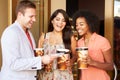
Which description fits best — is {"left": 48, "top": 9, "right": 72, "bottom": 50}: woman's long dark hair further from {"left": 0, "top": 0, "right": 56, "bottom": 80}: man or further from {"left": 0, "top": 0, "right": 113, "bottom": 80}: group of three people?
{"left": 0, "top": 0, "right": 56, "bottom": 80}: man

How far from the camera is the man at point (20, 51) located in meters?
2.17

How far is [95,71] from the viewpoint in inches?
103

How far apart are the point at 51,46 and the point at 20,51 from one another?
586 mm

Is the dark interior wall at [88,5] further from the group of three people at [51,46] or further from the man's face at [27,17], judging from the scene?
the man's face at [27,17]

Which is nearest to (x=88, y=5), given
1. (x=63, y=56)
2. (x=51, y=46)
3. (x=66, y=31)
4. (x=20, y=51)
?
(x=66, y=31)

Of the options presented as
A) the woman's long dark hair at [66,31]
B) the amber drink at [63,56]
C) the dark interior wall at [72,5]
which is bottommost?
the amber drink at [63,56]

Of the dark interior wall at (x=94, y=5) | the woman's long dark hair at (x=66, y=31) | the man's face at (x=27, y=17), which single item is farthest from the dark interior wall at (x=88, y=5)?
the man's face at (x=27, y=17)

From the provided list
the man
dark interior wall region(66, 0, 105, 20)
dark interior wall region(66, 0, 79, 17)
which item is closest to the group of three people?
the man

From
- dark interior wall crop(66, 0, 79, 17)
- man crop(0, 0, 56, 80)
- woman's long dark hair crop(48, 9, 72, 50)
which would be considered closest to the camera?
man crop(0, 0, 56, 80)

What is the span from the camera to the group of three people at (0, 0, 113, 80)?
219 cm

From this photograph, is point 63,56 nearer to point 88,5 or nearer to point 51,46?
point 51,46

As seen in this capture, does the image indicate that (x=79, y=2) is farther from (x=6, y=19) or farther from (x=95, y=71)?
(x=95, y=71)

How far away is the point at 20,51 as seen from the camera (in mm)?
2221

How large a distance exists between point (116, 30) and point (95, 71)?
4.35 ft
